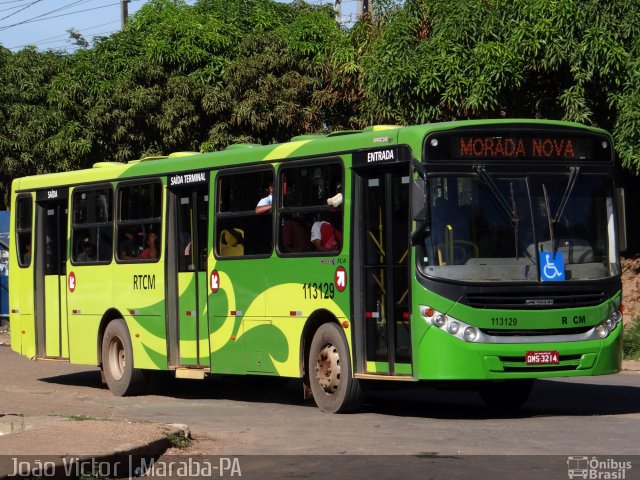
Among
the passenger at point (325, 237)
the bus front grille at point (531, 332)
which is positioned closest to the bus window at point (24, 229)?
the passenger at point (325, 237)

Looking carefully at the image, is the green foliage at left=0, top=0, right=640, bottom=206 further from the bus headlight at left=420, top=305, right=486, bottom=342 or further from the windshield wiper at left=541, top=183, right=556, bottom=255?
the bus headlight at left=420, top=305, right=486, bottom=342

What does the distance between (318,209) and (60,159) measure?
68.5 ft

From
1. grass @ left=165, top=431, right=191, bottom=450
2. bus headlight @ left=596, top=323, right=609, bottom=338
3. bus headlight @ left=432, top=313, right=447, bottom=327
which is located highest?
bus headlight @ left=432, top=313, right=447, bottom=327

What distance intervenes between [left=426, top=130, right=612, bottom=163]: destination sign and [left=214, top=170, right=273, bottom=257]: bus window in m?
2.96

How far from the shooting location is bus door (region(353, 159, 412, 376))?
13.8m

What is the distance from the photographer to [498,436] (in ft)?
39.5

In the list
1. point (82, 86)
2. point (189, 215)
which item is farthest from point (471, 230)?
point (82, 86)

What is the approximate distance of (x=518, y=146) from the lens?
1377 centimetres

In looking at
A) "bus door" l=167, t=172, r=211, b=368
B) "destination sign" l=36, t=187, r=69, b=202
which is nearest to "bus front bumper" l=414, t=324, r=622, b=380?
"bus door" l=167, t=172, r=211, b=368

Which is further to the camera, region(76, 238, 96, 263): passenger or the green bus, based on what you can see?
region(76, 238, 96, 263): passenger

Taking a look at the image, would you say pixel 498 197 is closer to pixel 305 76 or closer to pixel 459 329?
pixel 459 329

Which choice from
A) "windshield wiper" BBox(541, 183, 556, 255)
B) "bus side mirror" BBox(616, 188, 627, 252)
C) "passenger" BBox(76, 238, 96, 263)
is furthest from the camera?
"passenger" BBox(76, 238, 96, 263)

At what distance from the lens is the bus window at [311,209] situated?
14.7 meters

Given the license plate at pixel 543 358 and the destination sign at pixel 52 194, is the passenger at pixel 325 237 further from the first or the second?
the destination sign at pixel 52 194
